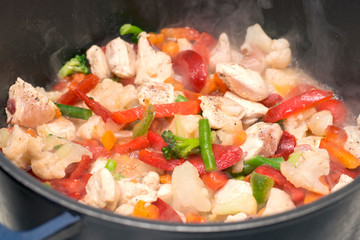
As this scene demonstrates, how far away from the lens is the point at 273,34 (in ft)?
11.4

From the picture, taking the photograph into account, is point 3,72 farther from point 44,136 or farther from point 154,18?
point 154,18

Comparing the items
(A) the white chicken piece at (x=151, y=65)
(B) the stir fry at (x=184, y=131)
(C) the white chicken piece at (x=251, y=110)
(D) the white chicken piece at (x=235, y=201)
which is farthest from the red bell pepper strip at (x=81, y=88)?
(D) the white chicken piece at (x=235, y=201)

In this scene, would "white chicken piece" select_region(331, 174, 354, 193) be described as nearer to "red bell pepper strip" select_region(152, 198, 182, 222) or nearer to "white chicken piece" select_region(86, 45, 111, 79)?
"red bell pepper strip" select_region(152, 198, 182, 222)

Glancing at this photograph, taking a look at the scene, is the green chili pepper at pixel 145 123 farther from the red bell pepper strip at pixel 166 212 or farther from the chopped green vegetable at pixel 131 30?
the chopped green vegetable at pixel 131 30

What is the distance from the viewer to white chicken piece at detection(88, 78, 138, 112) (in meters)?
2.99

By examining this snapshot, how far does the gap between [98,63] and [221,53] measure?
843 millimetres

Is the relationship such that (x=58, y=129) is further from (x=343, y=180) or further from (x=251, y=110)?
(x=343, y=180)

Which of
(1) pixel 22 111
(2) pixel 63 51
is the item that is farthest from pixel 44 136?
(2) pixel 63 51

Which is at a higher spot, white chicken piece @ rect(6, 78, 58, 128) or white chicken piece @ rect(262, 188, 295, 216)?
white chicken piece @ rect(6, 78, 58, 128)

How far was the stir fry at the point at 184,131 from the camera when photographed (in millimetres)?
2408

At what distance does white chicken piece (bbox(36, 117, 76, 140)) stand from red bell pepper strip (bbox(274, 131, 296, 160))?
1215 millimetres

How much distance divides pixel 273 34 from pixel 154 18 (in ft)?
2.88

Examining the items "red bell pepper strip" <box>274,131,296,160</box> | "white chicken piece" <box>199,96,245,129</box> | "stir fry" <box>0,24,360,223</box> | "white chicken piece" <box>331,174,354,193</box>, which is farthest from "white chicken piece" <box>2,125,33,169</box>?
"white chicken piece" <box>331,174,354,193</box>

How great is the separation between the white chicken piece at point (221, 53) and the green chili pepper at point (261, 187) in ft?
3.66
